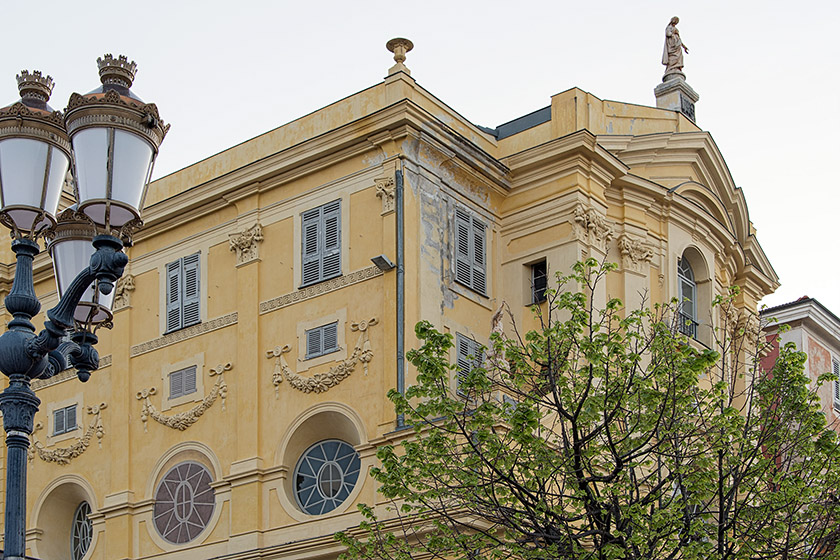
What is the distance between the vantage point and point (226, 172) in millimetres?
26844

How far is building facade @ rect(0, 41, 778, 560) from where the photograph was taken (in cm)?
2405

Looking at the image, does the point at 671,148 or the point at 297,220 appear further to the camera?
the point at 671,148

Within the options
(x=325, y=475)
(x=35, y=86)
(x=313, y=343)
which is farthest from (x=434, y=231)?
(x=35, y=86)

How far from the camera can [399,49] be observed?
25.7 metres

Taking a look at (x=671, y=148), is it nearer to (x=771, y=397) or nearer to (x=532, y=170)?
(x=532, y=170)

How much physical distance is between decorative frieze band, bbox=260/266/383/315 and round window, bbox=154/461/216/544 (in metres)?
3.31

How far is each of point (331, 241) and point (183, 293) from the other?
3698mm

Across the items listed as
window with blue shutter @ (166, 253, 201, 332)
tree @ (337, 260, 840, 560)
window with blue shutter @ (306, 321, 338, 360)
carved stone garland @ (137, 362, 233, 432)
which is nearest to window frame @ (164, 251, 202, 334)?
window with blue shutter @ (166, 253, 201, 332)

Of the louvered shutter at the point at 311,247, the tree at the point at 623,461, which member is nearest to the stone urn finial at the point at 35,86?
the tree at the point at 623,461

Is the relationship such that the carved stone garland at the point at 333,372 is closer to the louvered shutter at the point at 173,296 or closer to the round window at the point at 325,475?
the round window at the point at 325,475

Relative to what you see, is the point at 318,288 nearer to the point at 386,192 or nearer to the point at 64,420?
the point at 386,192

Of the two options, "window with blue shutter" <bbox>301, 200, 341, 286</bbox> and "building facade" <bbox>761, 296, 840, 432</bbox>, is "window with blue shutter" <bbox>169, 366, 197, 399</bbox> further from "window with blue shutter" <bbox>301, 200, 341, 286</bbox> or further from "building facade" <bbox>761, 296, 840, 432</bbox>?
"building facade" <bbox>761, 296, 840, 432</bbox>

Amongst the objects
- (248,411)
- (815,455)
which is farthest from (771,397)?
(248,411)

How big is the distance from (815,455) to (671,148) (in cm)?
1298
